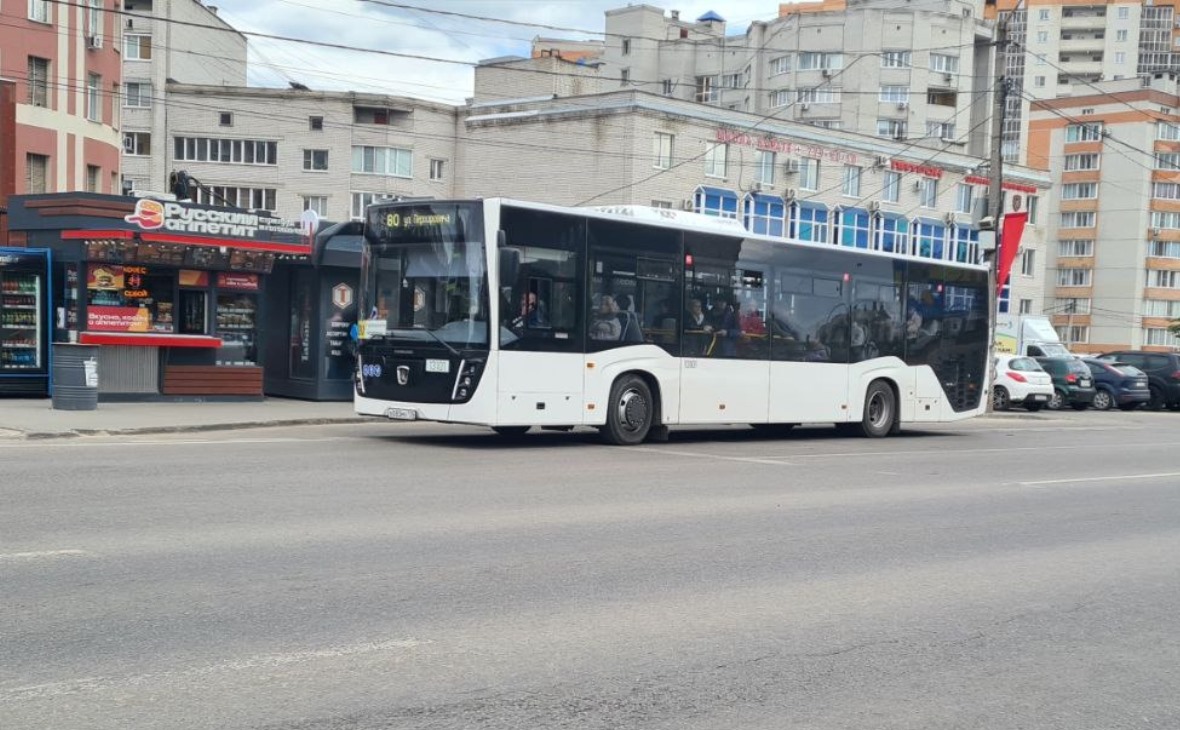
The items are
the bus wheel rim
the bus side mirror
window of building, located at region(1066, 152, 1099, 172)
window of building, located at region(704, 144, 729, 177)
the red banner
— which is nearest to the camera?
the bus side mirror

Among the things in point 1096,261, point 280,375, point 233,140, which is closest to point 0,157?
point 280,375

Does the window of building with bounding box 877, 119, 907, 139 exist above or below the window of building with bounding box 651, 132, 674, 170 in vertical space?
above

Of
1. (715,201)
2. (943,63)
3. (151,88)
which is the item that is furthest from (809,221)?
(151,88)

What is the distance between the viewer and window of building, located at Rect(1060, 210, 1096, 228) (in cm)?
9275

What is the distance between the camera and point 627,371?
17.8 m

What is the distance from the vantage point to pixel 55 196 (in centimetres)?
2155

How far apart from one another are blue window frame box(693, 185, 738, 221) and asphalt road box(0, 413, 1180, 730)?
38.2 meters

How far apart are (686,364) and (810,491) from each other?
17.5ft

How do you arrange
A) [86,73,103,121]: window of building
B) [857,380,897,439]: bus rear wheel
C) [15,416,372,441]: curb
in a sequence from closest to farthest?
[15,416,372,441]: curb, [857,380,897,439]: bus rear wheel, [86,73,103,121]: window of building

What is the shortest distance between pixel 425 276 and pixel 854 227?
44535mm

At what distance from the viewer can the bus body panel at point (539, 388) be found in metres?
16.1

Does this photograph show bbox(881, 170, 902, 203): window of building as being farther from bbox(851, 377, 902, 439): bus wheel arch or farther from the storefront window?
the storefront window

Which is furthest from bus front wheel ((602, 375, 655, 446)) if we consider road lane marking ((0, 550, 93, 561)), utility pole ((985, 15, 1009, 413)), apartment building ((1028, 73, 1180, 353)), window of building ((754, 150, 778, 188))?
apartment building ((1028, 73, 1180, 353))

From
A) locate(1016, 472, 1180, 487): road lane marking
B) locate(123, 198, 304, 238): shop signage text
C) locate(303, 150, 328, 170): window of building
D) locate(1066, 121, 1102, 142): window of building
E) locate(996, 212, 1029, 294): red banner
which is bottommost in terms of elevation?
locate(1016, 472, 1180, 487): road lane marking
